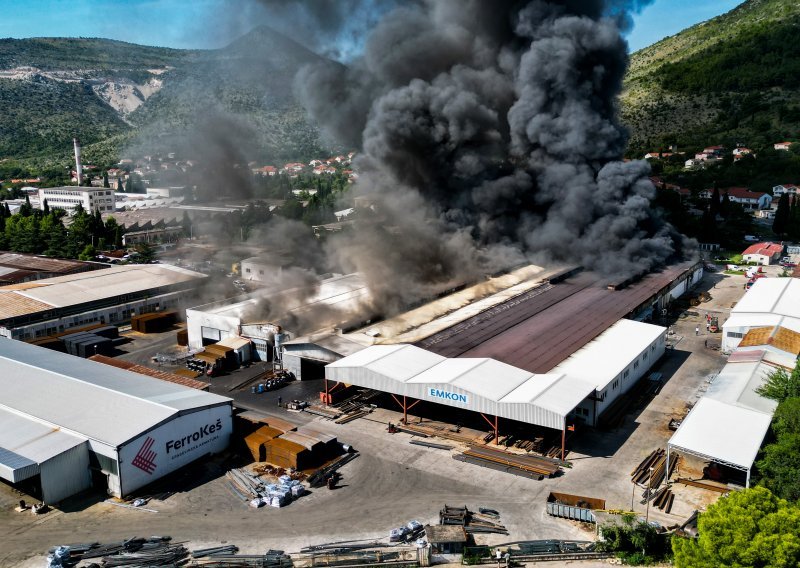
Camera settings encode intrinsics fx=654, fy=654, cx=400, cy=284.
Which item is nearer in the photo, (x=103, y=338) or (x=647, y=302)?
(x=103, y=338)

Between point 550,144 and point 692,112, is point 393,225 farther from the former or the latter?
point 692,112

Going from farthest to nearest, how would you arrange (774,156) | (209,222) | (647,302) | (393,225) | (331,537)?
(774,156), (209,222), (393,225), (647,302), (331,537)

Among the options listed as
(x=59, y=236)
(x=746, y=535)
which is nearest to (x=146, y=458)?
(x=746, y=535)

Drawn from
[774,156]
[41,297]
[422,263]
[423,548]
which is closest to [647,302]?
[422,263]

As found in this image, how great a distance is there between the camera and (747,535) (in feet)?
47.2

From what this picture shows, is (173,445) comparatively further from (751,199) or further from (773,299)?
(751,199)

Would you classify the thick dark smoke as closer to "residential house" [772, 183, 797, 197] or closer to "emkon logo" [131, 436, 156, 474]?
"emkon logo" [131, 436, 156, 474]

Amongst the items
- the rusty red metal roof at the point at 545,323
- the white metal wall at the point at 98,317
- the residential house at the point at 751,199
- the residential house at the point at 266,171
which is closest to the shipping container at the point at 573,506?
the rusty red metal roof at the point at 545,323

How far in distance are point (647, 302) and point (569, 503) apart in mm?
23791

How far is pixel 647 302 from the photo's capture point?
41.7 meters

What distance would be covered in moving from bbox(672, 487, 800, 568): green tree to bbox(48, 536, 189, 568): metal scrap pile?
44.7 ft

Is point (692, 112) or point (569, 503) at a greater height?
point (692, 112)

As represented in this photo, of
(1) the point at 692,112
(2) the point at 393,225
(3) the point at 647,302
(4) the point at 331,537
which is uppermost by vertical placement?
(1) the point at 692,112

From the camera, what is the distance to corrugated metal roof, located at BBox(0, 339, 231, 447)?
23234 mm
